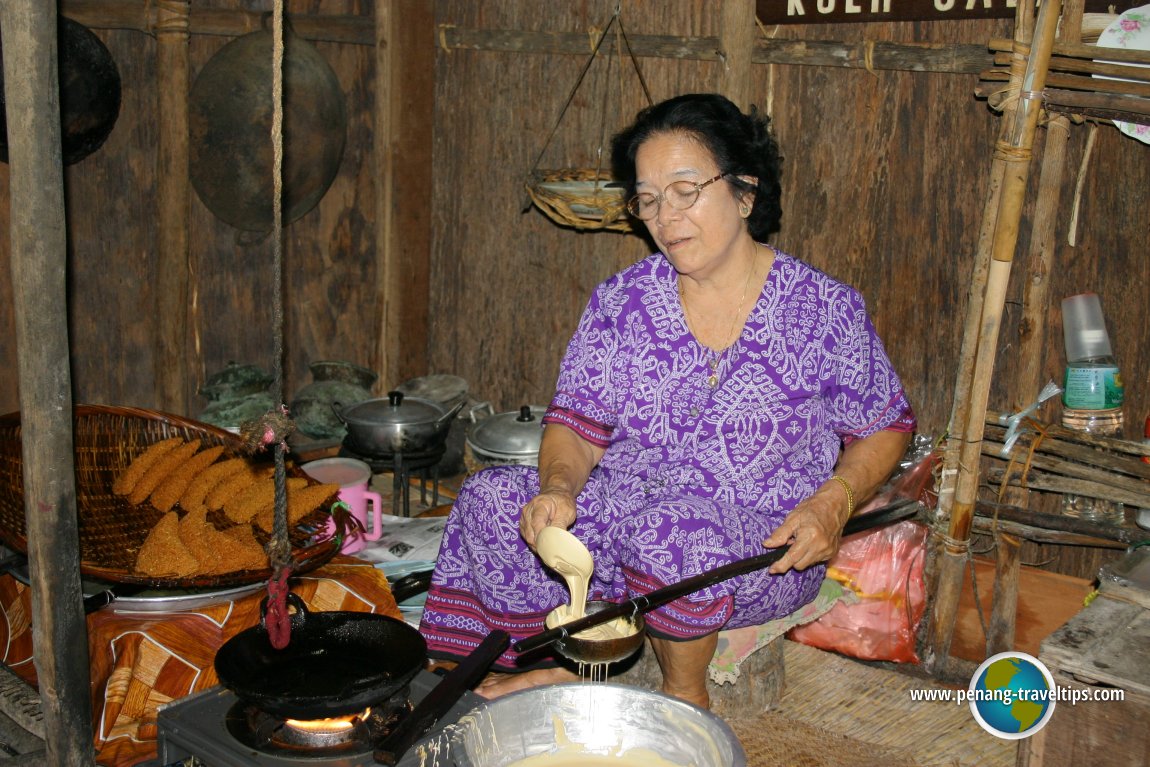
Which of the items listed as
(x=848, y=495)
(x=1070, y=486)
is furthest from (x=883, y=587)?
(x=848, y=495)

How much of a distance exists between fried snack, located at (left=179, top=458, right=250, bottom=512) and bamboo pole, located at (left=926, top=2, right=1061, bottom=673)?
1.95m

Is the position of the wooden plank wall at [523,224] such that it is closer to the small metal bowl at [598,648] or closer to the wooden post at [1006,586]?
the wooden post at [1006,586]

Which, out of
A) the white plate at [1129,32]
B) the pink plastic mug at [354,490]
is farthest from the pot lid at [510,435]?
the white plate at [1129,32]

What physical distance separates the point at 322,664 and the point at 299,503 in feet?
3.03

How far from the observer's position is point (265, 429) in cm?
186

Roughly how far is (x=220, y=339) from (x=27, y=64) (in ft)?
8.20

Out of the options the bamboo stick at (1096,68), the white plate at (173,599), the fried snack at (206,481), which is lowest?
the white plate at (173,599)

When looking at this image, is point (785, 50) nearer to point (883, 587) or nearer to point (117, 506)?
point (883, 587)

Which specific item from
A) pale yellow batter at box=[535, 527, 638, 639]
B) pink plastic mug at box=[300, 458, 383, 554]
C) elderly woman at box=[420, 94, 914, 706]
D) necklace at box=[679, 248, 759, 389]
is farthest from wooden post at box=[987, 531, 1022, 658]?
pink plastic mug at box=[300, 458, 383, 554]

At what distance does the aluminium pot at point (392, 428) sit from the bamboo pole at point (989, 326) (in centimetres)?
A: 165

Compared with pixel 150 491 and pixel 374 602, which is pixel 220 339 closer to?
pixel 150 491

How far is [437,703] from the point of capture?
1.84m

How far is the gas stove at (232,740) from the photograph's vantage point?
5.85 ft

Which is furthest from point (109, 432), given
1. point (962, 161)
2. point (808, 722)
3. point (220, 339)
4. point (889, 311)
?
point (962, 161)
